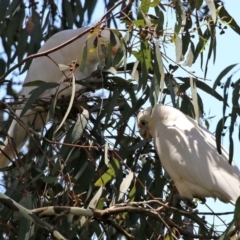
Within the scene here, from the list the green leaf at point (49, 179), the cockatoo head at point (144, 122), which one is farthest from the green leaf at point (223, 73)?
the cockatoo head at point (144, 122)

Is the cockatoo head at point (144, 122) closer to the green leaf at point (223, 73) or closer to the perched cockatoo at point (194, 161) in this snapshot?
the perched cockatoo at point (194, 161)

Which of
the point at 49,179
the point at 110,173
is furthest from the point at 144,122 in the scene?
the point at 49,179

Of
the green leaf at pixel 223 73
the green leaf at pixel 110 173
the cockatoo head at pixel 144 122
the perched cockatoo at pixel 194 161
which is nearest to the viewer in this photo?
the green leaf at pixel 223 73

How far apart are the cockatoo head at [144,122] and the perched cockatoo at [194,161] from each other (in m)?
0.08

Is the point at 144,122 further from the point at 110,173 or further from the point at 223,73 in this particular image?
the point at 223,73

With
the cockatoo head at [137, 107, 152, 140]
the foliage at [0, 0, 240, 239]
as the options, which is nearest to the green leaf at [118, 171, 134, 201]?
the foliage at [0, 0, 240, 239]

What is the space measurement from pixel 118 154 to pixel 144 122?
33cm

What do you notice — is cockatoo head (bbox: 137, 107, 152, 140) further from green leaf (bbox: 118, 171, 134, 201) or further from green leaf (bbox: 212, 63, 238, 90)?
green leaf (bbox: 212, 63, 238, 90)

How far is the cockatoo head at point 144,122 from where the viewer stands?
8.67ft

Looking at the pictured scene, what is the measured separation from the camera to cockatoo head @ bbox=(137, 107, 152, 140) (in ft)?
8.67

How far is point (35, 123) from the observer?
277 cm

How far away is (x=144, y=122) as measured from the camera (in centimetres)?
265

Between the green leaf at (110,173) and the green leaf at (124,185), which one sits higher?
the green leaf at (110,173)

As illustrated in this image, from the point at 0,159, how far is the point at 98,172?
591 mm
